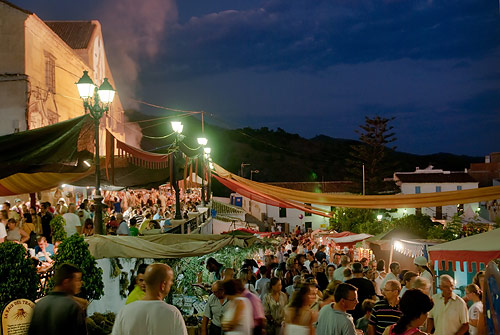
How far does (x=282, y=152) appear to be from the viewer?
4973 inches

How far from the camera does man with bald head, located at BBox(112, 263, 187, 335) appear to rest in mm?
4090

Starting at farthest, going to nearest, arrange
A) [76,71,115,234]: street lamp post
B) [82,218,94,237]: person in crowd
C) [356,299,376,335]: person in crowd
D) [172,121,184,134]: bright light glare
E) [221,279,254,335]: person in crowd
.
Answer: [172,121,184,134]: bright light glare < [82,218,94,237]: person in crowd < [76,71,115,234]: street lamp post < [356,299,376,335]: person in crowd < [221,279,254,335]: person in crowd

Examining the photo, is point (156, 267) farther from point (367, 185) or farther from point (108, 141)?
point (367, 185)

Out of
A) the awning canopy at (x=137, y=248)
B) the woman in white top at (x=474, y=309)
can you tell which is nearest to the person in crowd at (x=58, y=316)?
the woman in white top at (x=474, y=309)

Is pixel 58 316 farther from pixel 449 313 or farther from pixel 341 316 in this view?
pixel 449 313

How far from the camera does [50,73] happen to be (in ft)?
79.3

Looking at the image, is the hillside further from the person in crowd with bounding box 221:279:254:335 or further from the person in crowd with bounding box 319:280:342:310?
the person in crowd with bounding box 221:279:254:335

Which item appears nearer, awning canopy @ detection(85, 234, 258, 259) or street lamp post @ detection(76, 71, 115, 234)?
street lamp post @ detection(76, 71, 115, 234)

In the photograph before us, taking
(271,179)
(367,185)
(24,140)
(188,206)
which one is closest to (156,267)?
(24,140)

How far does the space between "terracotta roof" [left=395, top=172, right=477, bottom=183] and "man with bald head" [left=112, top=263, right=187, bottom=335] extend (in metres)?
72.2

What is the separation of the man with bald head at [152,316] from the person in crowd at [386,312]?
286 cm

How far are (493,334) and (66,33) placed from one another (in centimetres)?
3423

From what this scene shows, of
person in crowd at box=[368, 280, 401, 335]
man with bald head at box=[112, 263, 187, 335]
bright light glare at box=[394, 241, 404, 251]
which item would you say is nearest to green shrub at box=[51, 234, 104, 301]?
person in crowd at box=[368, 280, 401, 335]

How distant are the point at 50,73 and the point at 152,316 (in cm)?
2231
